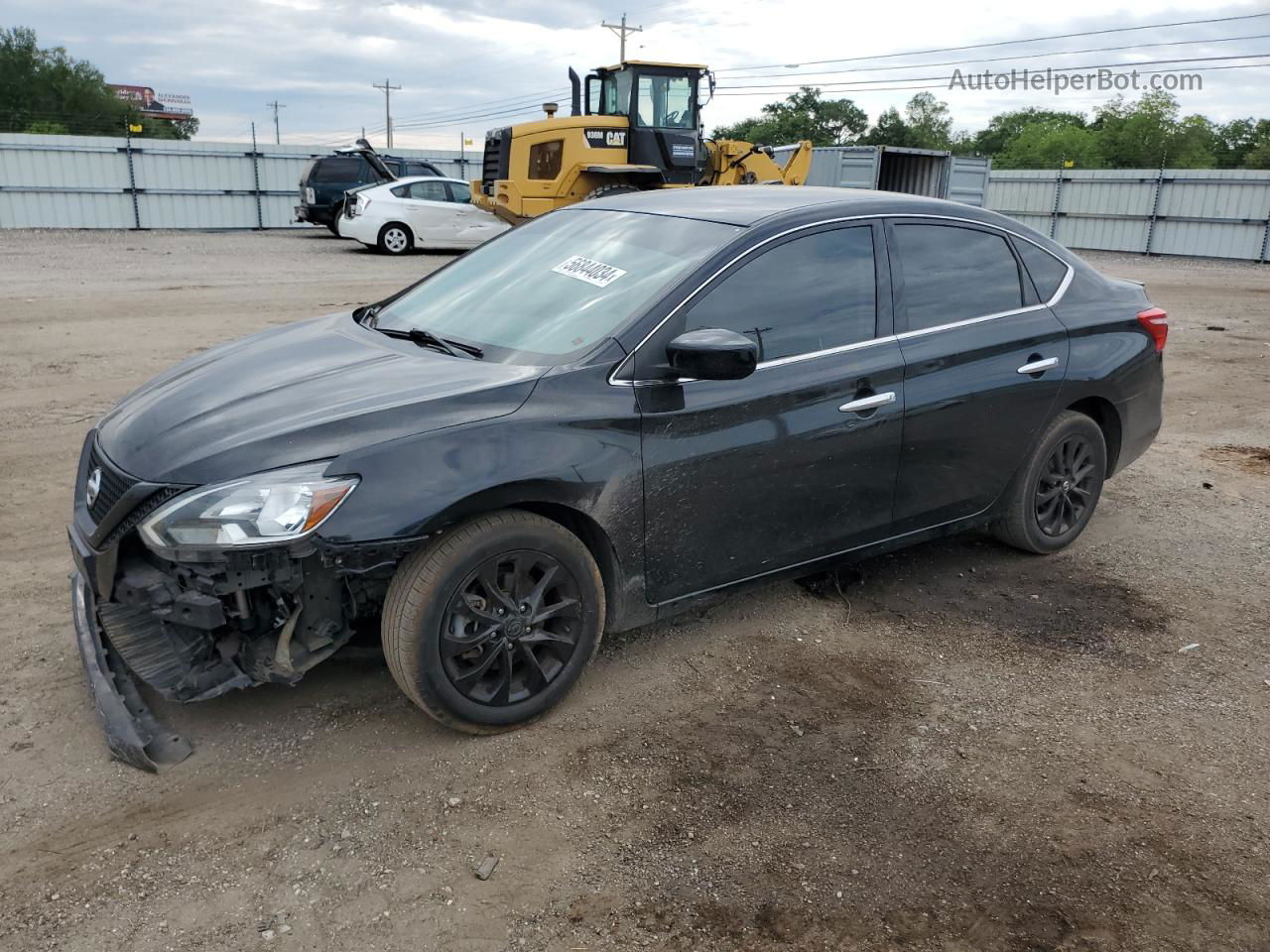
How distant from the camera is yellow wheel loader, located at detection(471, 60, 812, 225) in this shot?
1647 centimetres

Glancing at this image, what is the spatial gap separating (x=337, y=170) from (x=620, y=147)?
27.9ft

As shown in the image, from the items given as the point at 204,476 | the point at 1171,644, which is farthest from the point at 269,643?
the point at 1171,644

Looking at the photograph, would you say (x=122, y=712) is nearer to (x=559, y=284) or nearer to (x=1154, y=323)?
(x=559, y=284)

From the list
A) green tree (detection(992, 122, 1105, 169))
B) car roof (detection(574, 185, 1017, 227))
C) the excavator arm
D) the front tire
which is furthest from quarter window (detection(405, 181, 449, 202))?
green tree (detection(992, 122, 1105, 169))

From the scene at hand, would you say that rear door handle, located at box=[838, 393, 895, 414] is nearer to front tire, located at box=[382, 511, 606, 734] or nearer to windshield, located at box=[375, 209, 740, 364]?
windshield, located at box=[375, 209, 740, 364]

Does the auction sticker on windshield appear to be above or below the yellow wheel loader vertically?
below

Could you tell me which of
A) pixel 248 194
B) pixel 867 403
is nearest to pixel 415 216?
pixel 248 194

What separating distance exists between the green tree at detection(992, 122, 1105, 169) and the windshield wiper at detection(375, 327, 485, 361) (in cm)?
7033

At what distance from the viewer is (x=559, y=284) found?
12.3 feet

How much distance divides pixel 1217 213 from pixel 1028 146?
6056cm

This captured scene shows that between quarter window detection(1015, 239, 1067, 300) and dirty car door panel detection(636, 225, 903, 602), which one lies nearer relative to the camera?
dirty car door panel detection(636, 225, 903, 602)

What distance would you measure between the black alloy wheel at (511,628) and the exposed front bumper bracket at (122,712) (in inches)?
35.5

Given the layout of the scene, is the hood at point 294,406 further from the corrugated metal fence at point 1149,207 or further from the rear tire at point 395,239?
the corrugated metal fence at point 1149,207

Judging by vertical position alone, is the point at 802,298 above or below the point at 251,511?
above
